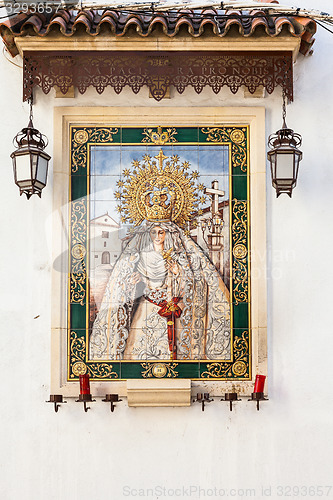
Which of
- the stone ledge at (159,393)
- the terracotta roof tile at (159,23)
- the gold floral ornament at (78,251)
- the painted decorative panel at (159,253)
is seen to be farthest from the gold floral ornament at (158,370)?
the terracotta roof tile at (159,23)

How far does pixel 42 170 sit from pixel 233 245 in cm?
173

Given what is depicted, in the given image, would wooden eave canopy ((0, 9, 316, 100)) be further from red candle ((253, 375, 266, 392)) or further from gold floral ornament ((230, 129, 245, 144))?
red candle ((253, 375, 266, 392))

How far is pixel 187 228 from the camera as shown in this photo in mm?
5645

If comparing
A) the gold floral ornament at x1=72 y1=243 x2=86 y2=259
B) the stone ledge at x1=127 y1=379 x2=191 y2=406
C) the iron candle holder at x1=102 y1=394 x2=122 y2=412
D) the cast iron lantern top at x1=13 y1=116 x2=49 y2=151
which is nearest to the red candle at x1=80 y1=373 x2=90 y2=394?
the iron candle holder at x1=102 y1=394 x2=122 y2=412

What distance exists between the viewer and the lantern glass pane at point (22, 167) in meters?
5.25

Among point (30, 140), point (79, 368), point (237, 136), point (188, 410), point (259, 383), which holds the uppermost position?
point (237, 136)

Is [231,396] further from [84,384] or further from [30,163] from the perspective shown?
[30,163]

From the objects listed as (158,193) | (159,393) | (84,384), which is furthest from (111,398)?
(158,193)

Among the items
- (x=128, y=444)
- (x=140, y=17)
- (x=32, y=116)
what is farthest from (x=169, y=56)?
(x=128, y=444)

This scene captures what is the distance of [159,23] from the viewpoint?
516 centimetres

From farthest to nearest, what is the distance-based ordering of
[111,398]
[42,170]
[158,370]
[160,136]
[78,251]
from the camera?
1. [160,136]
2. [78,251]
3. [158,370]
4. [42,170]
5. [111,398]

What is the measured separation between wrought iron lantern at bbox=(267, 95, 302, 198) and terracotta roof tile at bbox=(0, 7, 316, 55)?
0.80m

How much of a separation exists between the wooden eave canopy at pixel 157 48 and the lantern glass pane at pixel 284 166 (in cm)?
54

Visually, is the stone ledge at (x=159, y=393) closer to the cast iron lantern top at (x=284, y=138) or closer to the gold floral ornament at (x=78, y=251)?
the gold floral ornament at (x=78, y=251)
